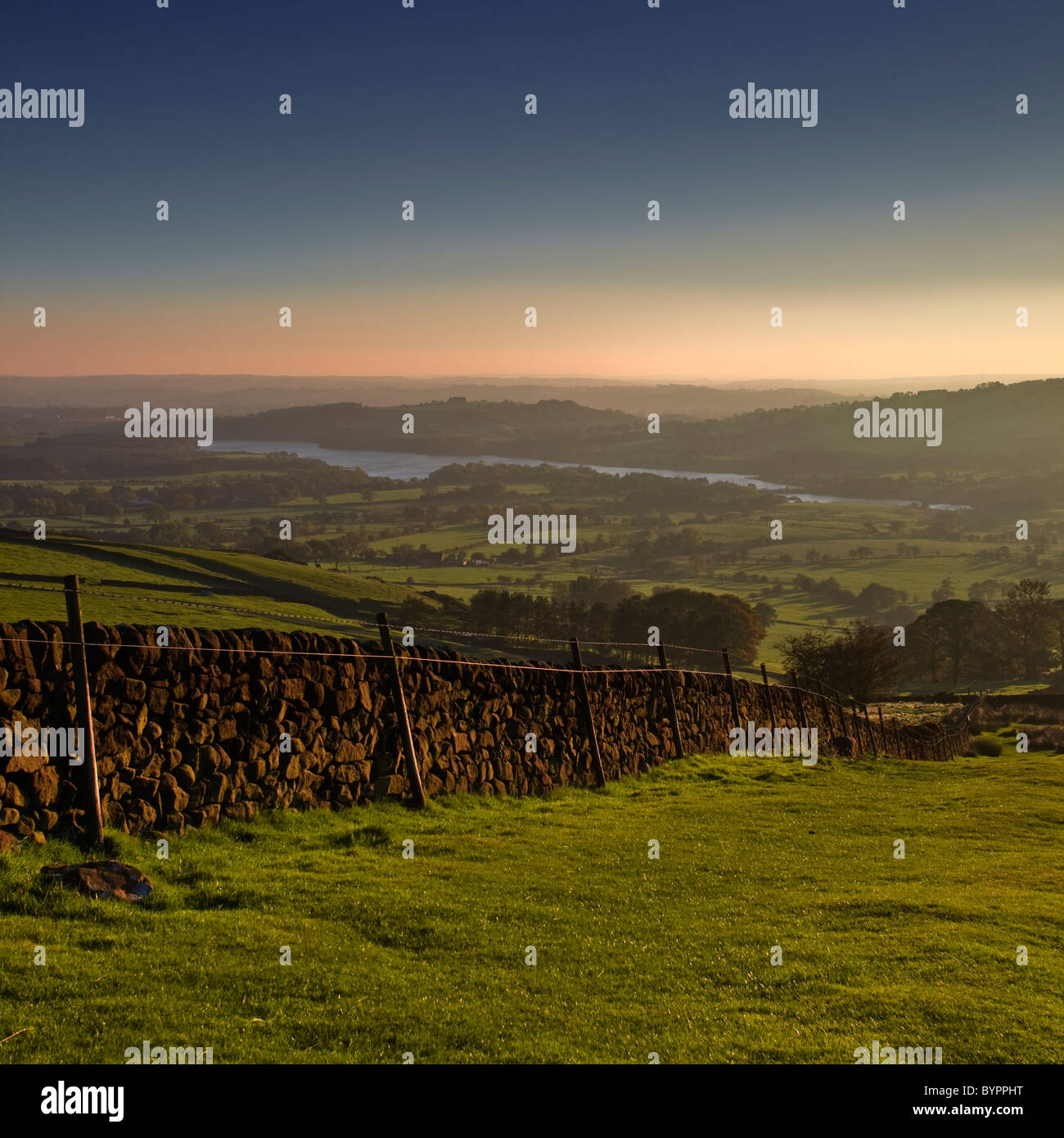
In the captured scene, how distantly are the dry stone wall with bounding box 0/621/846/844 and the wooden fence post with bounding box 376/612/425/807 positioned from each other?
0.56 ft

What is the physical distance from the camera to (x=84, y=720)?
29.6 feet

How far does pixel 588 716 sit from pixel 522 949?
33.8 ft

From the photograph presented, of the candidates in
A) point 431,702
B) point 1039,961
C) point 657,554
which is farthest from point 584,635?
point 657,554

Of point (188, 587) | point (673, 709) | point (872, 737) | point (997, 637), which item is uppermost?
point (188, 587)

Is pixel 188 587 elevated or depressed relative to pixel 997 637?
elevated

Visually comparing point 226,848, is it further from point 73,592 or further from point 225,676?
point 73,592

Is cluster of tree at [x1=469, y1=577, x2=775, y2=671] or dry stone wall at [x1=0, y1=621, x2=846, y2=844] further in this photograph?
cluster of tree at [x1=469, y1=577, x2=775, y2=671]

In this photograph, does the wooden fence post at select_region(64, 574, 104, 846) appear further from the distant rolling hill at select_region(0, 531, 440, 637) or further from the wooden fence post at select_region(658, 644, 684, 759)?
the distant rolling hill at select_region(0, 531, 440, 637)

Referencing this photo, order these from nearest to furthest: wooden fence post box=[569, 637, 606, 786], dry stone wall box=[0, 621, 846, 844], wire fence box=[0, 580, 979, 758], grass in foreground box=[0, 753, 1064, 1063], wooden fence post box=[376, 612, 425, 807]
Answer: grass in foreground box=[0, 753, 1064, 1063] < dry stone wall box=[0, 621, 846, 844] < wire fence box=[0, 580, 979, 758] < wooden fence post box=[376, 612, 425, 807] < wooden fence post box=[569, 637, 606, 786]

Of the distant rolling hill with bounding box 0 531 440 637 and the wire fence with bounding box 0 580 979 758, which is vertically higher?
the distant rolling hill with bounding box 0 531 440 637

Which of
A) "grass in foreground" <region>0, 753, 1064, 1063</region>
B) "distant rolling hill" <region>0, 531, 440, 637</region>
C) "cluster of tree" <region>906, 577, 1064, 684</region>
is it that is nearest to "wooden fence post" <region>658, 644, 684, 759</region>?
"grass in foreground" <region>0, 753, 1064, 1063</region>

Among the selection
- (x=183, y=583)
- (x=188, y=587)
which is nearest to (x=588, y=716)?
(x=188, y=587)

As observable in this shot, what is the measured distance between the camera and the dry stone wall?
9.02 metres

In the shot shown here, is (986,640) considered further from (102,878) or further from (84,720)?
(102,878)
